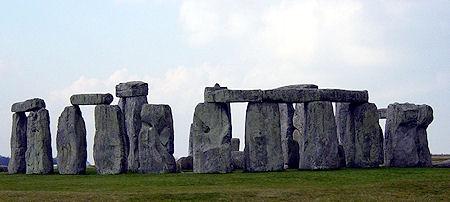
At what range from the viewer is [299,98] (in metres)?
33.9

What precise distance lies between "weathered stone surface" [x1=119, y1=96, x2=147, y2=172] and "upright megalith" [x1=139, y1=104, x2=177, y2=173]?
172 cm

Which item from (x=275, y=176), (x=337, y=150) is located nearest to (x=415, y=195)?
(x=275, y=176)

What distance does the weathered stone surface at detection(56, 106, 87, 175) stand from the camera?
34.6 m

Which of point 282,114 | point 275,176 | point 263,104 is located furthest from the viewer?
point 282,114

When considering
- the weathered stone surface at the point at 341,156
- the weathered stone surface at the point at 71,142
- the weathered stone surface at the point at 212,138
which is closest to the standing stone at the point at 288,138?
the weathered stone surface at the point at 341,156

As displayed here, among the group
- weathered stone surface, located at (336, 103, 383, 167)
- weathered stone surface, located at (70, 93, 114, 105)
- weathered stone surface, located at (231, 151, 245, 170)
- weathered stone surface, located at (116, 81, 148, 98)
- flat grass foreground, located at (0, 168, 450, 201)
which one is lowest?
flat grass foreground, located at (0, 168, 450, 201)

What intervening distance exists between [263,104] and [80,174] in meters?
7.50

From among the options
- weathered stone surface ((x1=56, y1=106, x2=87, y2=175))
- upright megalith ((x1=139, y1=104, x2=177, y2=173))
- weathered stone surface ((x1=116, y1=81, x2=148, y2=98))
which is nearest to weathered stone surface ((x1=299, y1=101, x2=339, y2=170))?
upright megalith ((x1=139, y1=104, x2=177, y2=173))

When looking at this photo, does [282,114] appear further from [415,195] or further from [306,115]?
[415,195]

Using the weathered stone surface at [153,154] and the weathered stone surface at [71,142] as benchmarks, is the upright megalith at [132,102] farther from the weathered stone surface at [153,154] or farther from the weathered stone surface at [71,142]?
the weathered stone surface at [153,154]

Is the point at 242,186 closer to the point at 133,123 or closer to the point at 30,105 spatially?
the point at 133,123

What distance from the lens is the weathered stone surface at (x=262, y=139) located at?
33.2m

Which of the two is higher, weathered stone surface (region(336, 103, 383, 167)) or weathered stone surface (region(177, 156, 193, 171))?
weathered stone surface (region(336, 103, 383, 167))

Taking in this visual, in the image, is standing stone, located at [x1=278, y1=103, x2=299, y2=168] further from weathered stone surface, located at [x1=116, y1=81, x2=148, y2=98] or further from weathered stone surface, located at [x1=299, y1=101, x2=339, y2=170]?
weathered stone surface, located at [x1=116, y1=81, x2=148, y2=98]
